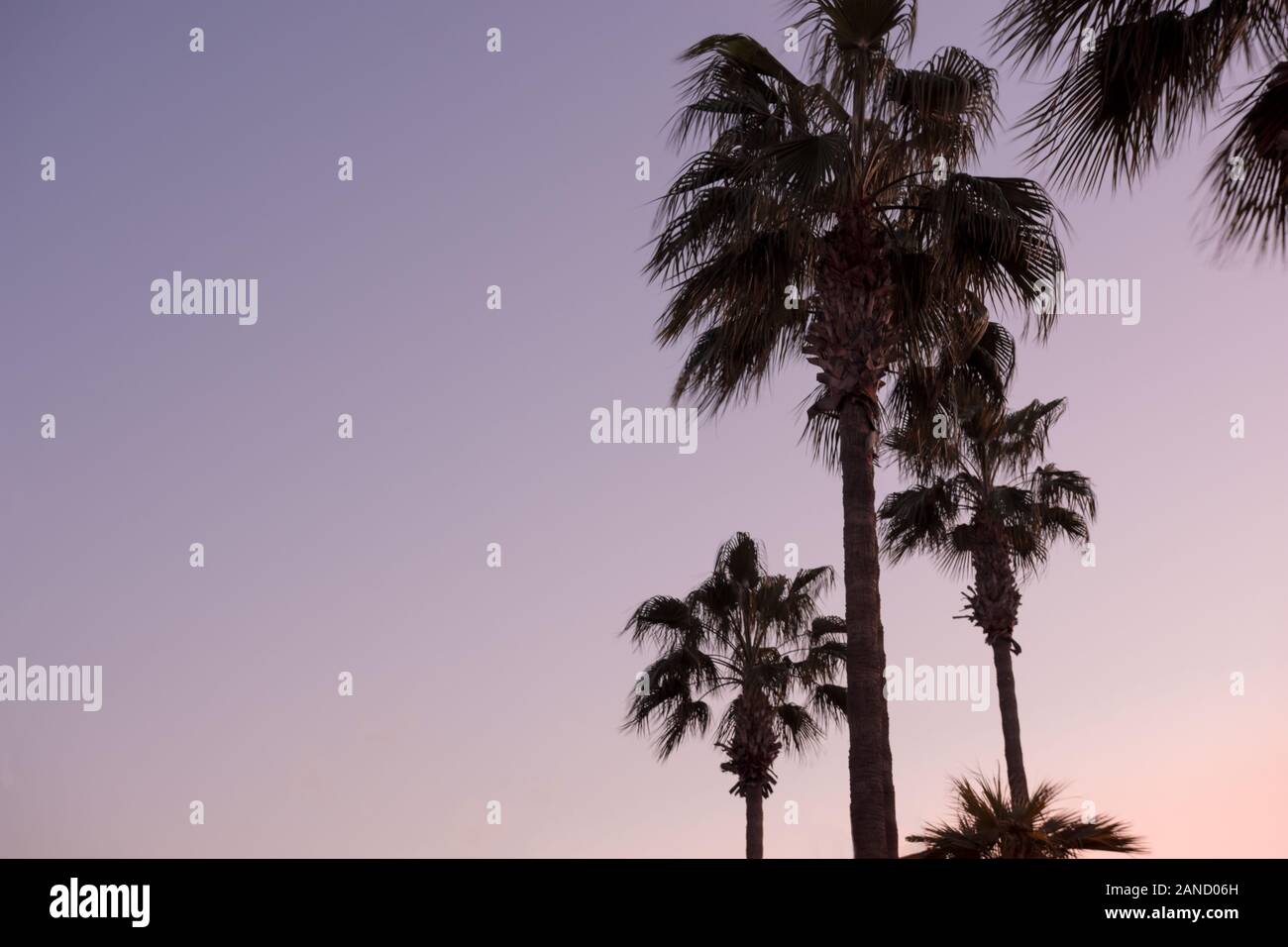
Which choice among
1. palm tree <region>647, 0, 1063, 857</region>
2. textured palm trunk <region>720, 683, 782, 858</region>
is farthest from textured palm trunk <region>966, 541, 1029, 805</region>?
palm tree <region>647, 0, 1063, 857</region>

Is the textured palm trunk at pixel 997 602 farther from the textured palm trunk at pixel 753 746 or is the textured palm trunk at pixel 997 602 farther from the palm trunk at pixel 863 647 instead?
the palm trunk at pixel 863 647

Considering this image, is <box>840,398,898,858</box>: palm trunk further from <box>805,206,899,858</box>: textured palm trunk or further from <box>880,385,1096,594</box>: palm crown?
<box>880,385,1096,594</box>: palm crown

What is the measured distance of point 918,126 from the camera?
1477cm

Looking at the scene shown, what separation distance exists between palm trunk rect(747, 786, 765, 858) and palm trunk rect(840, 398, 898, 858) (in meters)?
16.6

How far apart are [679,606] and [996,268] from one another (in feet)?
51.3

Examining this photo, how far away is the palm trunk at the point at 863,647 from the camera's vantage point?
13.3m

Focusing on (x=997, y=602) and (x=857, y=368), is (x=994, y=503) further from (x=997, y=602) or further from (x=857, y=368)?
(x=857, y=368)

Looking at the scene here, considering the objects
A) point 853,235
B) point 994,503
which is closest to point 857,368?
point 853,235

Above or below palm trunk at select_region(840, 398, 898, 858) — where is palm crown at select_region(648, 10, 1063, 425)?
above

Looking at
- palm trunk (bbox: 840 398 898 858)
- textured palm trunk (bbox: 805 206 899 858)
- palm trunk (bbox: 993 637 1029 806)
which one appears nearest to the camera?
palm trunk (bbox: 840 398 898 858)

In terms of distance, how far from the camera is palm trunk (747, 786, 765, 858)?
30.1 m

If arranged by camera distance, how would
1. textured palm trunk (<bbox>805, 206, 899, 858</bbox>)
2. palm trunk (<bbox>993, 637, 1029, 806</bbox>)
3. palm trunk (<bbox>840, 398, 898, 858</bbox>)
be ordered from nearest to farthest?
palm trunk (<bbox>840, 398, 898, 858</bbox>), textured palm trunk (<bbox>805, 206, 899, 858</bbox>), palm trunk (<bbox>993, 637, 1029, 806</bbox>)
